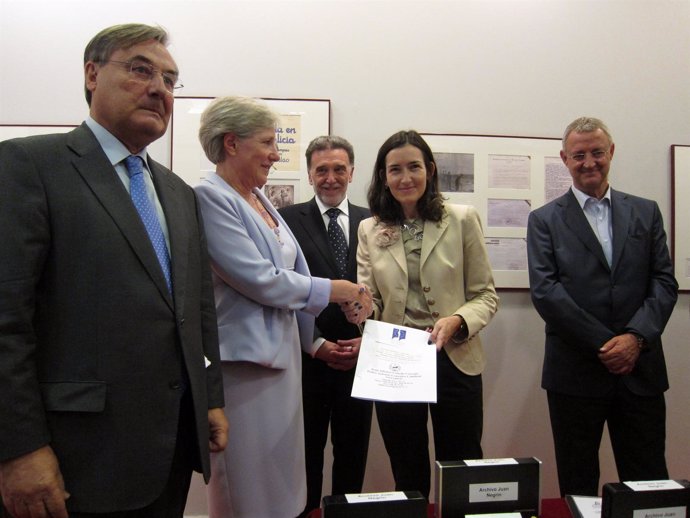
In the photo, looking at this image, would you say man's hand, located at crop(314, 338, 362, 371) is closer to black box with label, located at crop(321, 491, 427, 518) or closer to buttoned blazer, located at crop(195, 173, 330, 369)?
buttoned blazer, located at crop(195, 173, 330, 369)

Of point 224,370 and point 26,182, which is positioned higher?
point 26,182

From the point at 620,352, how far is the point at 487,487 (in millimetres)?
1022

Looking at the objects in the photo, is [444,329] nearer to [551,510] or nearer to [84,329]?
[551,510]

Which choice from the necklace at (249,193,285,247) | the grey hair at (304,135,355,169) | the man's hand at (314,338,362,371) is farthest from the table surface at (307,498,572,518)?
the grey hair at (304,135,355,169)

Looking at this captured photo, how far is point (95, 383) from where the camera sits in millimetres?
1038

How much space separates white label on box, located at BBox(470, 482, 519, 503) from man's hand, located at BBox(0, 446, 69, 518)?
3.10 feet

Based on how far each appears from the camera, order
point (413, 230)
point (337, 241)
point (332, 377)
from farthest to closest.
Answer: point (337, 241) → point (332, 377) → point (413, 230)

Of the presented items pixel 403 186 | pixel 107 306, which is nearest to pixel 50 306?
pixel 107 306

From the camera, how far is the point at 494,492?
134 centimetres

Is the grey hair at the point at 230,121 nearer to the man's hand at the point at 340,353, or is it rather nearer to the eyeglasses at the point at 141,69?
the eyeglasses at the point at 141,69

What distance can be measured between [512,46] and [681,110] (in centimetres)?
108

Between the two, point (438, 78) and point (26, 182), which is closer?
point (26, 182)

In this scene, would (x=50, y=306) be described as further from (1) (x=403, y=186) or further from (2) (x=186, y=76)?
(2) (x=186, y=76)

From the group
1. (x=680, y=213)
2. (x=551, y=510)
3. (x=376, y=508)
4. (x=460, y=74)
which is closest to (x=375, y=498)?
(x=376, y=508)
